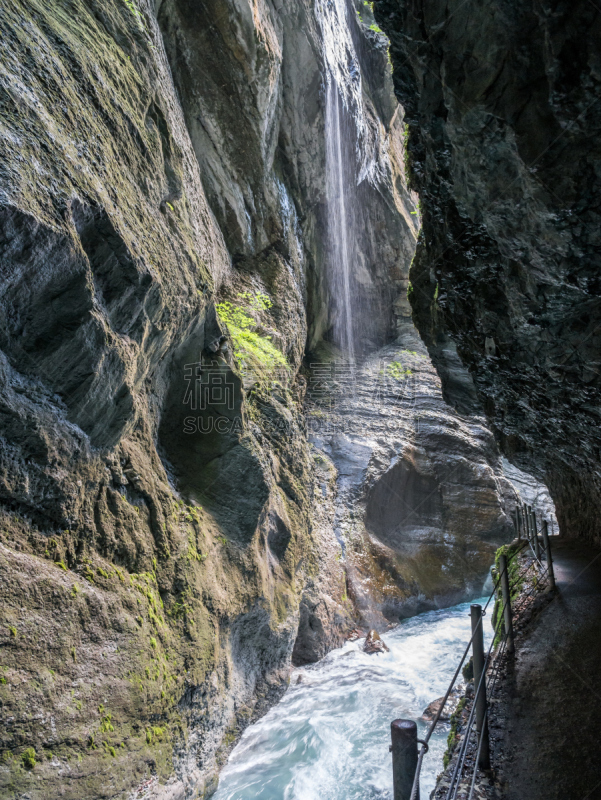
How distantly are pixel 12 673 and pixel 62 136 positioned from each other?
4410 mm

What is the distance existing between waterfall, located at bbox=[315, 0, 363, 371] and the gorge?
277 cm

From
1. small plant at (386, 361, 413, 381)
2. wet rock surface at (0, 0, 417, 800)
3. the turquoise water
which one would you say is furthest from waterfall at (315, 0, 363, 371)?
the turquoise water

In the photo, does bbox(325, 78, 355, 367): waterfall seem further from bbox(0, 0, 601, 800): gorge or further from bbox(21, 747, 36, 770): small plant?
bbox(21, 747, 36, 770): small plant

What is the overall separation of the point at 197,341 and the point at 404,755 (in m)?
5.72

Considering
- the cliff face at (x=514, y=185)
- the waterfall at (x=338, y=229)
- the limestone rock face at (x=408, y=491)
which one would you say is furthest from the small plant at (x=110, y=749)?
the waterfall at (x=338, y=229)

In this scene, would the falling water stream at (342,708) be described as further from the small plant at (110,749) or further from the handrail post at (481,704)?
the handrail post at (481,704)

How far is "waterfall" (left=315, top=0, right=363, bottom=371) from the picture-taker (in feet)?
49.2

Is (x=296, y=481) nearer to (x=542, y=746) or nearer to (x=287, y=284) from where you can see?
(x=287, y=284)

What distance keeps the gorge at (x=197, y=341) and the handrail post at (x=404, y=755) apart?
8.32 feet

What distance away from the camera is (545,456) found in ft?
31.1

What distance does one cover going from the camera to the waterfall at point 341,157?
15000 millimetres

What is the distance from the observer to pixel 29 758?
11.4ft

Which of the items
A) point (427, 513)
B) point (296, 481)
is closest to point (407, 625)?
point (427, 513)

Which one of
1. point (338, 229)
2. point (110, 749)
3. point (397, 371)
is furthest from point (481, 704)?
point (338, 229)
